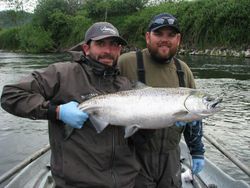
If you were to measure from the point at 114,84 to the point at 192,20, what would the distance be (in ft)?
112

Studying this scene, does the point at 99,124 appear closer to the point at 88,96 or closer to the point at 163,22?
the point at 88,96

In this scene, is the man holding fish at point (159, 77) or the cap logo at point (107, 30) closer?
the cap logo at point (107, 30)

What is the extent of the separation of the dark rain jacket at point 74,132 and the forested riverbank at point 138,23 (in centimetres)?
2779

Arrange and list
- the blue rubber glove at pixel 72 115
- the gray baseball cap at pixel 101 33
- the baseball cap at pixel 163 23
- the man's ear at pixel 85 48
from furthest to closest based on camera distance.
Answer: the baseball cap at pixel 163 23 → the man's ear at pixel 85 48 → the gray baseball cap at pixel 101 33 → the blue rubber glove at pixel 72 115

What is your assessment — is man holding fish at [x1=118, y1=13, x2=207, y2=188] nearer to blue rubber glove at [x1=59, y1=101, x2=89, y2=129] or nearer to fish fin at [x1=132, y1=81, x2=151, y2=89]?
fish fin at [x1=132, y1=81, x2=151, y2=89]

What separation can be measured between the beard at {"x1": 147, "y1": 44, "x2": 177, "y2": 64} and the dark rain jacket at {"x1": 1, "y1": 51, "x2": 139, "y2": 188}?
0.71 m

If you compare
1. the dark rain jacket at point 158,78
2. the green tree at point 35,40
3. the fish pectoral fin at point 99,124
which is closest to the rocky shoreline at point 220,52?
the green tree at point 35,40

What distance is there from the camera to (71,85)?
2.76 metres

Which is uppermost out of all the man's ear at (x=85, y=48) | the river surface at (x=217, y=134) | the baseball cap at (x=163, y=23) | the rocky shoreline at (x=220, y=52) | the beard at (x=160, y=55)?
the baseball cap at (x=163, y=23)

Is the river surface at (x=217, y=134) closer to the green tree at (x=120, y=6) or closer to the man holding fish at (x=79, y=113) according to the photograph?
the man holding fish at (x=79, y=113)

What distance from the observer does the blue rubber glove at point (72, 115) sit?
2.60m

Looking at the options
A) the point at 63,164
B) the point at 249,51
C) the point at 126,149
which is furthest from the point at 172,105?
the point at 249,51

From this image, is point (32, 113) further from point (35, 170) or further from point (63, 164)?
point (35, 170)

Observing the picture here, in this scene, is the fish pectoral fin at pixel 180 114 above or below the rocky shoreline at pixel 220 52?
above
